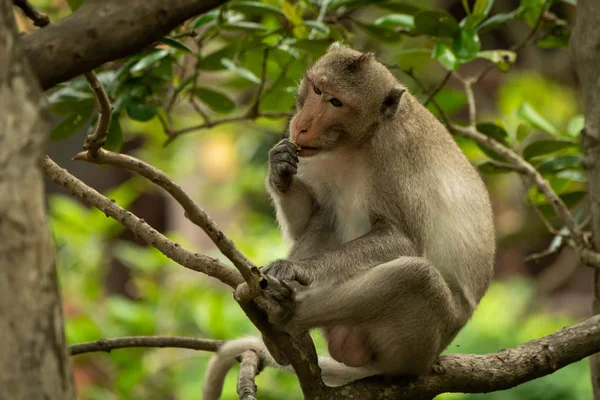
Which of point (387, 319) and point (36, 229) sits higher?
point (36, 229)

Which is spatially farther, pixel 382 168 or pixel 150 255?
pixel 150 255

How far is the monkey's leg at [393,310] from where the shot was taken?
2.84 meters

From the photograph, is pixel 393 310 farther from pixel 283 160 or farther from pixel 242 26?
pixel 242 26

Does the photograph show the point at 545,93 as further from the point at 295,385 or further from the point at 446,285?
the point at 446,285

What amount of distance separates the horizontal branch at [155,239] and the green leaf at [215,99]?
140cm

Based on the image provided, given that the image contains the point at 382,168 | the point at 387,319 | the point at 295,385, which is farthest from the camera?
the point at 295,385

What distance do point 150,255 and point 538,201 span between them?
358 centimetres

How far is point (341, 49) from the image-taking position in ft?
10.7

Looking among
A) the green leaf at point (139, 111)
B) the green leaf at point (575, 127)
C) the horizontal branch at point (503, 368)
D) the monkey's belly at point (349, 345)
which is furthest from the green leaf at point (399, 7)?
the horizontal branch at point (503, 368)

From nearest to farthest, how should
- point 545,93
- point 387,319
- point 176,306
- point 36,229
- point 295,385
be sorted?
point 36,229, point 387,319, point 295,385, point 176,306, point 545,93

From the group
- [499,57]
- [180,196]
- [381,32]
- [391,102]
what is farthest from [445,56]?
[180,196]

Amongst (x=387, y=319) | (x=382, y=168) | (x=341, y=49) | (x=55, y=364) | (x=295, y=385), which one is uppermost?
(x=55, y=364)

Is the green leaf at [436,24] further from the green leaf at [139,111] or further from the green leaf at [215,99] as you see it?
the green leaf at [139,111]

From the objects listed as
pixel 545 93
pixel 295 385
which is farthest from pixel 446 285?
pixel 545 93
